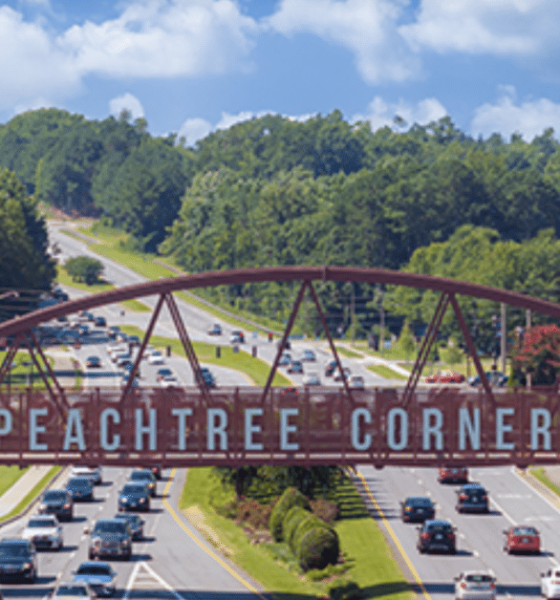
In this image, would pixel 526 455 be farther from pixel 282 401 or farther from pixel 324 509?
pixel 324 509

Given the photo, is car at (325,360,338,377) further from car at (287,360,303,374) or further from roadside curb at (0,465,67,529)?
roadside curb at (0,465,67,529)

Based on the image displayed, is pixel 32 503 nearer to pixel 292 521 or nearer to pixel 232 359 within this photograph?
pixel 292 521

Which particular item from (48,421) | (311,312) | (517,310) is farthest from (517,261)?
(48,421)

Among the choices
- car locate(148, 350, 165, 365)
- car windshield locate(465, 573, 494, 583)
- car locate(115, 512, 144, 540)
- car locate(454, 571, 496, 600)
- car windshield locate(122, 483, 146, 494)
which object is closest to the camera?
car locate(454, 571, 496, 600)

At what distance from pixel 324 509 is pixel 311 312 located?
12074 cm

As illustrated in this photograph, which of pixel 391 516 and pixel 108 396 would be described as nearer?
pixel 108 396

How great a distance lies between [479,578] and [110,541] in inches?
707

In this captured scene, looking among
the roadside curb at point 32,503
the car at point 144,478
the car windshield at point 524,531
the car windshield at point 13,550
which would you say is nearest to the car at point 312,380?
the roadside curb at point 32,503

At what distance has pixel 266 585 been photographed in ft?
188

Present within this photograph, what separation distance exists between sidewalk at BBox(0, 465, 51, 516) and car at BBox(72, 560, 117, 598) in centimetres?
2448

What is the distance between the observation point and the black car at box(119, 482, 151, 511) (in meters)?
76.4

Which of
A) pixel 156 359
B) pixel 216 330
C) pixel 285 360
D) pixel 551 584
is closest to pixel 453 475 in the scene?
pixel 551 584

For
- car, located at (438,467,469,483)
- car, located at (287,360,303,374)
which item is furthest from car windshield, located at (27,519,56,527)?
car, located at (287,360,303,374)

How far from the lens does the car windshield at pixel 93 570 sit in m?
53.3
